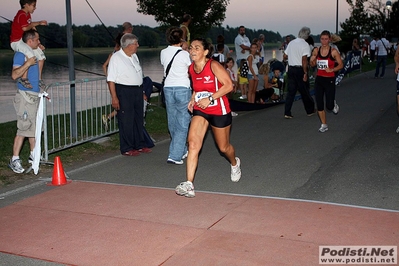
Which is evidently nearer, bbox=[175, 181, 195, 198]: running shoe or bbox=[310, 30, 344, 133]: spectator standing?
bbox=[175, 181, 195, 198]: running shoe

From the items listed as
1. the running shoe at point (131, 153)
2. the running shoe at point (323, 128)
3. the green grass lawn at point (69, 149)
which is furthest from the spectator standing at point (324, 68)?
the running shoe at point (131, 153)

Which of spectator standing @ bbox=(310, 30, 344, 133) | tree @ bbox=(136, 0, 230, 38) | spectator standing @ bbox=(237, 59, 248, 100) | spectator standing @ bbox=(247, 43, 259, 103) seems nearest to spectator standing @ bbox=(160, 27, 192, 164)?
spectator standing @ bbox=(310, 30, 344, 133)

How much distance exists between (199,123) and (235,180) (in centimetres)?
111

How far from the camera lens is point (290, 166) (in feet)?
27.8

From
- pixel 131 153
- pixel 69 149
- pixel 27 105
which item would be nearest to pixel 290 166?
pixel 131 153

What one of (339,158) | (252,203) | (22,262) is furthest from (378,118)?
(22,262)

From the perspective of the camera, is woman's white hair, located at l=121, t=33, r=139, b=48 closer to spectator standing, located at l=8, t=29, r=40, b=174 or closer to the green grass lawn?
spectator standing, located at l=8, t=29, r=40, b=174

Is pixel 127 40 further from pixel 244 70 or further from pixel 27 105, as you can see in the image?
pixel 244 70

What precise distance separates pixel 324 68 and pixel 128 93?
4.17m

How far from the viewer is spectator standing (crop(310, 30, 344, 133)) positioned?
11.0 metres

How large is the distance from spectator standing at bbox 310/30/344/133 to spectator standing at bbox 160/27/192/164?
357 centimetres

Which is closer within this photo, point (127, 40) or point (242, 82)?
point (127, 40)

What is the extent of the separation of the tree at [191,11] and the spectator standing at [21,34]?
53.1 feet

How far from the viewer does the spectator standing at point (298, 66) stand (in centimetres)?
1273
